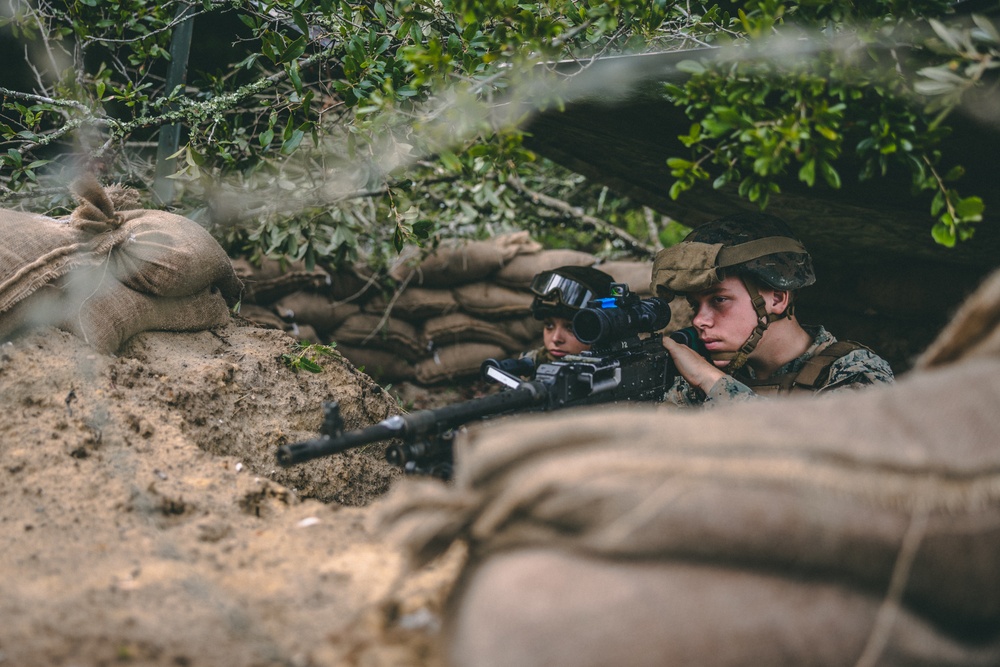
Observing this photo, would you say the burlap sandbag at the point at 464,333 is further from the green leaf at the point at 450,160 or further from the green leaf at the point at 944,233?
the green leaf at the point at 944,233

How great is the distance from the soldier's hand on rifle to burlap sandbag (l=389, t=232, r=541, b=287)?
8.59ft

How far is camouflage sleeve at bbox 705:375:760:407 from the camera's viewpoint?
2.80 m

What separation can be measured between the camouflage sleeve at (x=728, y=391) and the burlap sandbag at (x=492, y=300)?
2830 mm

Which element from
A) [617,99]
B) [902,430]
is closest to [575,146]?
[617,99]

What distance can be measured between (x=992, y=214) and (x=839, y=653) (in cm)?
260

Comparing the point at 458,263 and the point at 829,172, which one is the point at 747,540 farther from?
the point at 458,263

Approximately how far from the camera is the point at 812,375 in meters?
2.91

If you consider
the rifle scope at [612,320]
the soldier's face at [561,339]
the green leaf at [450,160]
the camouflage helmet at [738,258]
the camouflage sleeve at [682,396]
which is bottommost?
the camouflage sleeve at [682,396]

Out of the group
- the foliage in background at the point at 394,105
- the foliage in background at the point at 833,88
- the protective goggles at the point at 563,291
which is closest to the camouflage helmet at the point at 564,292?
the protective goggles at the point at 563,291

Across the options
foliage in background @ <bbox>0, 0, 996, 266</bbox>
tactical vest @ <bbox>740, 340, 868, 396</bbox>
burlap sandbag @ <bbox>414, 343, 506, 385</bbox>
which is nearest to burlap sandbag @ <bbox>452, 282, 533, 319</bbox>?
burlap sandbag @ <bbox>414, 343, 506, 385</bbox>

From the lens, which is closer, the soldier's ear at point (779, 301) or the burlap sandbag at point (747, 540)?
the burlap sandbag at point (747, 540)

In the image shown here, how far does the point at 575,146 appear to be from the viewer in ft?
11.9

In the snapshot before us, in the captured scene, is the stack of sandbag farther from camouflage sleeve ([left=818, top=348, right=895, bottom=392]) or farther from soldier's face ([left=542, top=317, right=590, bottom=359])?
camouflage sleeve ([left=818, top=348, right=895, bottom=392])

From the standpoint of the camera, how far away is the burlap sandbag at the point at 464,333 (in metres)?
5.56
